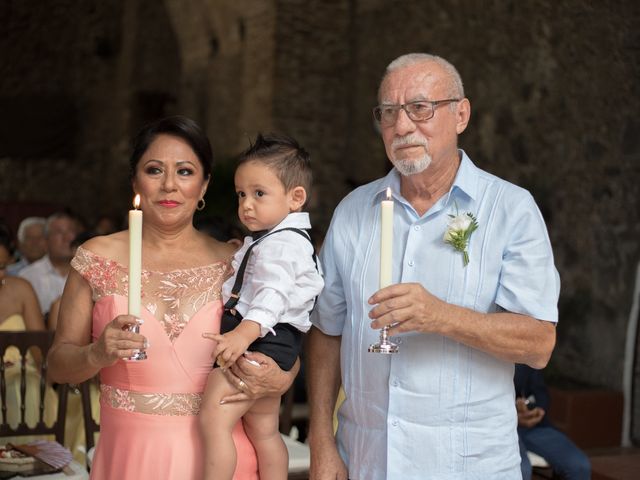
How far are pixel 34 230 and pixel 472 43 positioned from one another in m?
4.10

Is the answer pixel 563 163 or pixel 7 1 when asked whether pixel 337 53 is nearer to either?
pixel 563 163

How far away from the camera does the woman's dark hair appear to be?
2658mm

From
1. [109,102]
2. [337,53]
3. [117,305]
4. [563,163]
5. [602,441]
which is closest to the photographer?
[117,305]

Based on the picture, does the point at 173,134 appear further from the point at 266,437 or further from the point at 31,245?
the point at 31,245

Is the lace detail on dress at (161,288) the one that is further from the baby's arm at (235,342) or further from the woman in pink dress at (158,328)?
the baby's arm at (235,342)

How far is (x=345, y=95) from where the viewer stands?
35.5 feet

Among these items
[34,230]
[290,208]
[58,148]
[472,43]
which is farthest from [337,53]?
[290,208]

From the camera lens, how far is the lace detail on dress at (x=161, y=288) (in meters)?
2.64

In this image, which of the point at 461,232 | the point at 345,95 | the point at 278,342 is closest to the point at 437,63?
the point at 461,232

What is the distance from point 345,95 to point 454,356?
8596 millimetres

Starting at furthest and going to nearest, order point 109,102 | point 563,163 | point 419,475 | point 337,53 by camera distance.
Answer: point 109,102 → point 337,53 → point 563,163 → point 419,475

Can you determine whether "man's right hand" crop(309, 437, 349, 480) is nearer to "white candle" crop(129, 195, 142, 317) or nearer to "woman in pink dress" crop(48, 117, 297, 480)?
"woman in pink dress" crop(48, 117, 297, 480)

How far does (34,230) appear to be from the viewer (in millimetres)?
7980

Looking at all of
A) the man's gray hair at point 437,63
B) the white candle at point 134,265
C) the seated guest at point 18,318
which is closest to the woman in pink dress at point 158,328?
the white candle at point 134,265
